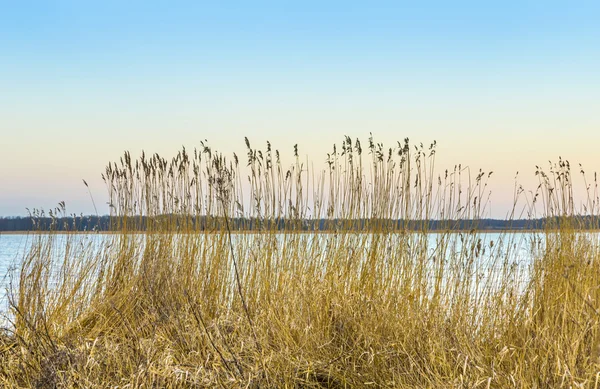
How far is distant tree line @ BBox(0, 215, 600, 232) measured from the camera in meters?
3.90

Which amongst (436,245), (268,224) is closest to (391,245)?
(436,245)

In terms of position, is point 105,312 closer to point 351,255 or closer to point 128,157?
point 128,157

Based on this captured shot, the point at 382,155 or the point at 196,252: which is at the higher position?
the point at 382,155

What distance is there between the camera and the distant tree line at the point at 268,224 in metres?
3.90

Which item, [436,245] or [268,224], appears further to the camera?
[268,224]

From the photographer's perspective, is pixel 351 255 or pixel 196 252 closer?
pixel 351 255

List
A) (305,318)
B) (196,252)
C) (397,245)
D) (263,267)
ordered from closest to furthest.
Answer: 1. (305,318)
2. (397,245)
3. (263,267)
4. (196,252)

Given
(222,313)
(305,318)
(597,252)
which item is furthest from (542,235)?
(222,313)

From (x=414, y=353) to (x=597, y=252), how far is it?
6.41 ft

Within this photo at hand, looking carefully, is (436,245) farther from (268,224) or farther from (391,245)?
(268,224)

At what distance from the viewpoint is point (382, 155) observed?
3943 millimetres

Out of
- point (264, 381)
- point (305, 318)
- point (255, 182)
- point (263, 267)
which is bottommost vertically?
point (264, 381)

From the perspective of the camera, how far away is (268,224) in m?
4.41

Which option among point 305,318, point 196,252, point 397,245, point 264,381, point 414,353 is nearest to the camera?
point 264,381
